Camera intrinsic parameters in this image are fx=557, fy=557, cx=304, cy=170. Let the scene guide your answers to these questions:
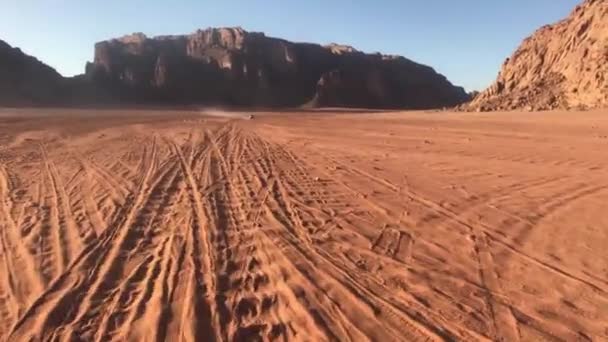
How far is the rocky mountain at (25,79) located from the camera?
216 feet

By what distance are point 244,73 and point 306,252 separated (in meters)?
80.6

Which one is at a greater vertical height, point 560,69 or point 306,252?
point 560,69

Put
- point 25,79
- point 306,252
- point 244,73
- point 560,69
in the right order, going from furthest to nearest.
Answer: point 244,73, point 25,79, point 560,69, point 306,252

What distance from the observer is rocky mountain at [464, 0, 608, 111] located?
105 ft

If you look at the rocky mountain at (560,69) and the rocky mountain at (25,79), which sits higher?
the rocky mountain at (560,69)

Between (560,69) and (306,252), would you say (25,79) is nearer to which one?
(560,69)

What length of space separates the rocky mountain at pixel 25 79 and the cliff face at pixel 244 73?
9.91 meters

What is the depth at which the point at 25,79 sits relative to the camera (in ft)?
227

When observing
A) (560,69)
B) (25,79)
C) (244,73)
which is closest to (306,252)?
(560,69)

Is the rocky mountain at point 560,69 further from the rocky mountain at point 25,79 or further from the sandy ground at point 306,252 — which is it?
the rocky mountain at point 25,79

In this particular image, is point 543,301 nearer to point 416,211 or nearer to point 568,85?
point 416,211

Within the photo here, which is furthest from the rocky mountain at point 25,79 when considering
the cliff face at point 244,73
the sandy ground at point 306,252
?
the sandy ground at point 306,252

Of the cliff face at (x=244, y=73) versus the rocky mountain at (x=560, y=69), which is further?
the cliff face at (x=244, y=73)

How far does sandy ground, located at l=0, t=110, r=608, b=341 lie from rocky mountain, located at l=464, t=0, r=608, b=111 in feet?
76.2
